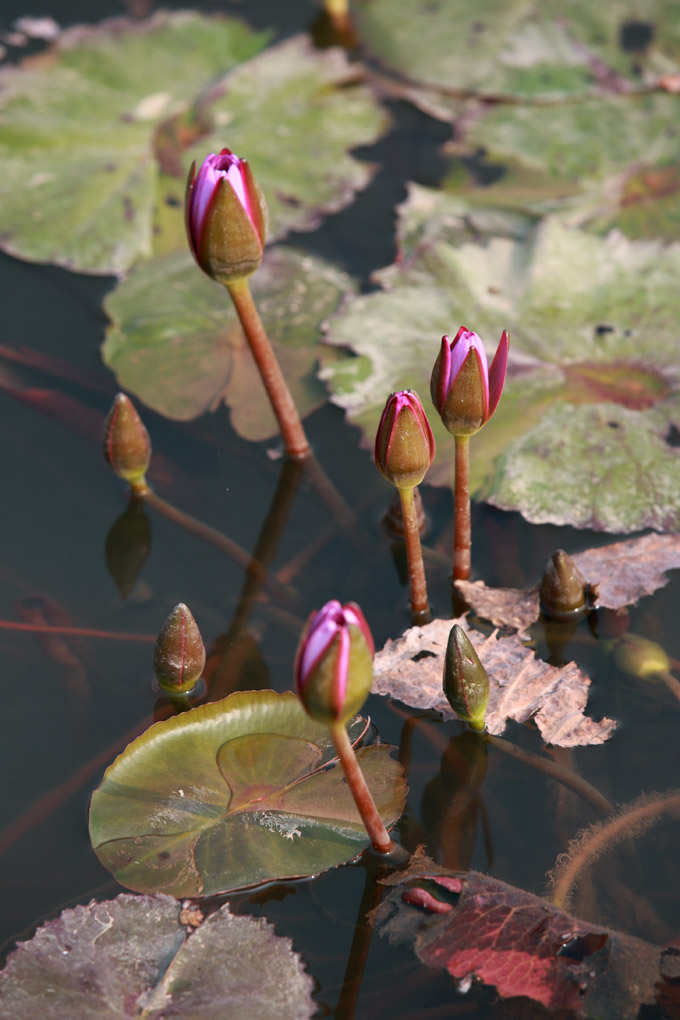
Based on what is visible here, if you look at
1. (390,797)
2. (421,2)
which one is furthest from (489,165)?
(390,797)

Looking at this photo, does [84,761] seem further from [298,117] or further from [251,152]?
[298,117]

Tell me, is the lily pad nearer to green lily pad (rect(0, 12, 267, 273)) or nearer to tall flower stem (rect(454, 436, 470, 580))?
tall flower stem (rect(454, 436, 470, 580))

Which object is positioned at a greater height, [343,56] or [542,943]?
[343,56]

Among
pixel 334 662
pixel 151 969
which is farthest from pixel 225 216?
pixel 151 969

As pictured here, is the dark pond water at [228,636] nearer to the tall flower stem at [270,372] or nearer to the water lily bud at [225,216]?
the tall flower stem at [270,372]

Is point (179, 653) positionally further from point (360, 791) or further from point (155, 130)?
point (155, 130)

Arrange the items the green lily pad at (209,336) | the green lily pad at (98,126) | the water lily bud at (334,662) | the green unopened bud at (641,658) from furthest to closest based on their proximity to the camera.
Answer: the green lily pad at (98,126) < the green lily pad at (209,336) < the green unopened bud at (641,658) < the water lily bud at (334,662)

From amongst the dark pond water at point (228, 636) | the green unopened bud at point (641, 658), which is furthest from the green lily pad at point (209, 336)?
the green unopened bud at point (641, 658)
